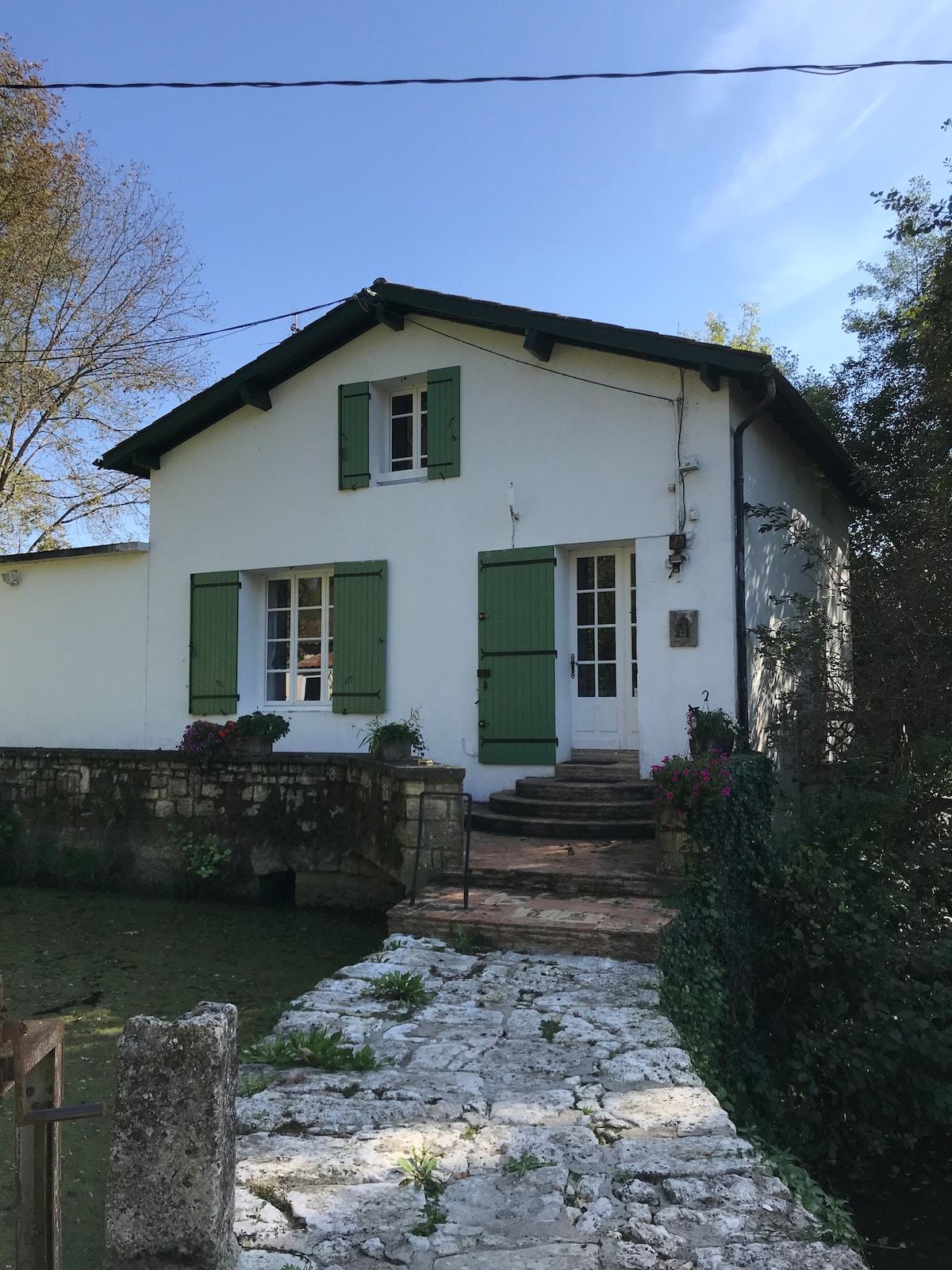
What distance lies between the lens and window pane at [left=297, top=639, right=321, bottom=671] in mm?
10234

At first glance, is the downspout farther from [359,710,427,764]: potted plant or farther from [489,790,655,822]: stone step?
[359,710,427,764]: potted plant

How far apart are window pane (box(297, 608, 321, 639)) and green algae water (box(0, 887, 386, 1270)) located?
3060 millimetres

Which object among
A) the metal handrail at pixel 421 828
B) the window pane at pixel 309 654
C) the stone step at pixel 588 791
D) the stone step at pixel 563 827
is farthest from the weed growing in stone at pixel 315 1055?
the window pane at pixel 309 654

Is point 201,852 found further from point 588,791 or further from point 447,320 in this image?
point 447,320

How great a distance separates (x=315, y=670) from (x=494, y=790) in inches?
98.1

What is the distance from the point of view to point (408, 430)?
1002 cm

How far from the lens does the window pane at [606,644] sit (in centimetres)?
891

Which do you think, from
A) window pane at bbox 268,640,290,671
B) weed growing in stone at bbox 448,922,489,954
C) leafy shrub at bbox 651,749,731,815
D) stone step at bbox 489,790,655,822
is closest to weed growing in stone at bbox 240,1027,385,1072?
weed growing in stone at bbox 448,922,489,954

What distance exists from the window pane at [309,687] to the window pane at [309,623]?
0.44m

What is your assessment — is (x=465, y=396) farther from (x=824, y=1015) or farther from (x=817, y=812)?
(x=824, y=1015)

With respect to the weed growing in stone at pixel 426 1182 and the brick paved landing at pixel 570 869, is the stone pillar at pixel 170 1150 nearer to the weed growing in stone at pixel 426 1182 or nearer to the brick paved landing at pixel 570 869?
the weed growing in stone at pixel 426 1182

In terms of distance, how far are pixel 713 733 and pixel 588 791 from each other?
49.0 inches

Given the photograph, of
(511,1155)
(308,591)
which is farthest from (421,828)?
(308,591)

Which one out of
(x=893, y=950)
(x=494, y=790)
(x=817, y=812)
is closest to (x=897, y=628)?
(x=817, y=812)
